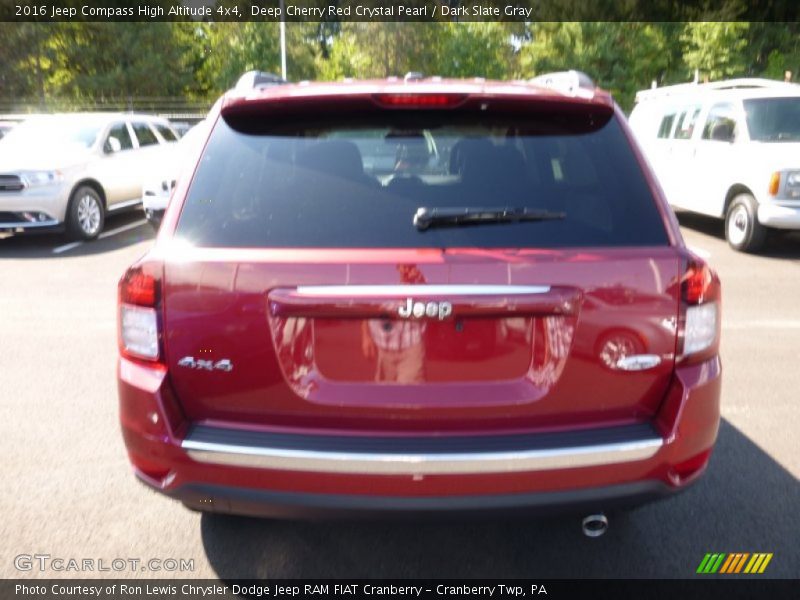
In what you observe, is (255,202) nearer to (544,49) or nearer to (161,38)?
(544,49)

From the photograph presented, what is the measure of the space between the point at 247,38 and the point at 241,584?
147ft

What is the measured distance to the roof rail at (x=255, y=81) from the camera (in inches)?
111

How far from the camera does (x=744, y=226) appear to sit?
9680 mm

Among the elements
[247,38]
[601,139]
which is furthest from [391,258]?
[247,38]

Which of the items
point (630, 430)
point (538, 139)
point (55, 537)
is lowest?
point (55, 537)

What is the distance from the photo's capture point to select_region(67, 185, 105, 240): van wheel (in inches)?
423

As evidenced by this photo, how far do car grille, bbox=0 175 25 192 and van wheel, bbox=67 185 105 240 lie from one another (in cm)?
70

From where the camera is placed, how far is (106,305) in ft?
23.5

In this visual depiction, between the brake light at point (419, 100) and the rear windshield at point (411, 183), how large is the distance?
0.14ft

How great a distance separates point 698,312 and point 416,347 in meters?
0.90

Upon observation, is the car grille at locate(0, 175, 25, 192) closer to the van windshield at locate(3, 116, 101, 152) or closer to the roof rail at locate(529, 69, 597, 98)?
the van windshield at locate(3, 116, 101, 152)

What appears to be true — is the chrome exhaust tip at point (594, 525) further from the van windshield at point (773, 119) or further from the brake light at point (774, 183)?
the van windshield at point (773, 119)

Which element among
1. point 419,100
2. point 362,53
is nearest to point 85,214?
point 419,100

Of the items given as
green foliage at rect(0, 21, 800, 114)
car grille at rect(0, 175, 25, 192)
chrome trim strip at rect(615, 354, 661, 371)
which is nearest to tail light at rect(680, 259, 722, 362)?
chrome trim strip at rect(615, 354, 661, 371)
